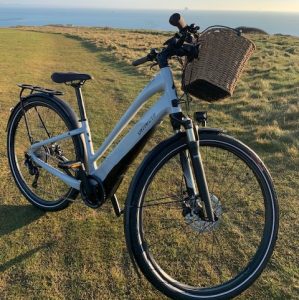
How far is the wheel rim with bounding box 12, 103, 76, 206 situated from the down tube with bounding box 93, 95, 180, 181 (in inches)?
26.9

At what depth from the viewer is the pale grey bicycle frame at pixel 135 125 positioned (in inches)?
116

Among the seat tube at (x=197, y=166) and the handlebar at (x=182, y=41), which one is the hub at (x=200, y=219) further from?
the handlebar at (x=182, y=41)

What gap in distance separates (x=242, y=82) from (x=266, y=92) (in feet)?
6.30

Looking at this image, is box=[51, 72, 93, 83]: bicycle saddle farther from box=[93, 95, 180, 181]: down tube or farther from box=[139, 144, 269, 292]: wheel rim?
box=[139, 144, 269, 292]: wheel rim

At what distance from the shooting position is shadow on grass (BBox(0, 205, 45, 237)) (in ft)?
13.5

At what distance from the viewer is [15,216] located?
14.1 ft

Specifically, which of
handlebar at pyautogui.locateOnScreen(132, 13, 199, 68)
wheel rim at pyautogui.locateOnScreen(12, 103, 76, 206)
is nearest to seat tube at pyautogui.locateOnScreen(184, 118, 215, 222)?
handlebar at pyautogui.locateOnScreen(132, 13, 199, 68)

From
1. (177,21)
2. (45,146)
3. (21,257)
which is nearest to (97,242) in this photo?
(21,257)

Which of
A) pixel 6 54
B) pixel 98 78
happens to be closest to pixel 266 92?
pixel 98 78

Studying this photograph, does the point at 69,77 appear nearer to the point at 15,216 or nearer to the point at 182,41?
the point at 182,41

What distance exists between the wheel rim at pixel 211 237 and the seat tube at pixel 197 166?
21 cm

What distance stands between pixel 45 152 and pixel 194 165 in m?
1.97

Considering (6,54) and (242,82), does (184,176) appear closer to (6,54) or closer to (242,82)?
(242,82)

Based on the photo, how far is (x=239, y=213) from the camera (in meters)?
4.45
